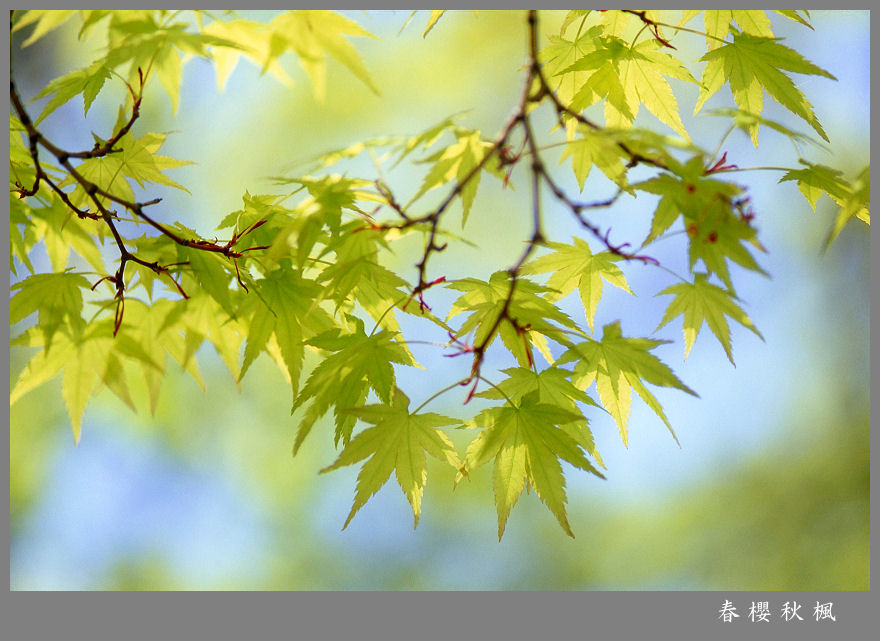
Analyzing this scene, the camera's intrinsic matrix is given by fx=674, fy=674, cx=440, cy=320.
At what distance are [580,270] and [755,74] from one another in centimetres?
45

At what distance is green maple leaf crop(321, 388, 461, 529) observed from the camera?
976 mm

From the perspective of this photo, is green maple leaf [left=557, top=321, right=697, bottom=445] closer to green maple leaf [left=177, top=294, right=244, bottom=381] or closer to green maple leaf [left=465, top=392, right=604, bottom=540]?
green maple leaf [left=465, top=392, right=604, bottom=540]

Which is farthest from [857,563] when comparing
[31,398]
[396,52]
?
[31,398]

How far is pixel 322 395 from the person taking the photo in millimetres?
974

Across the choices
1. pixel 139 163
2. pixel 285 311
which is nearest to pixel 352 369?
pixel 285 311

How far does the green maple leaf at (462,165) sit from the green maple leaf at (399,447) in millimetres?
314

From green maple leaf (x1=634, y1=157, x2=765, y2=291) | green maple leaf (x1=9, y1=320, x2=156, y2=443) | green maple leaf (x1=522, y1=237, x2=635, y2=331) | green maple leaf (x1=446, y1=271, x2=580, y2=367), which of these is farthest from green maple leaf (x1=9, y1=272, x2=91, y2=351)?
green maple leaf (x1=634, y1=157, x2=765, y2=291)

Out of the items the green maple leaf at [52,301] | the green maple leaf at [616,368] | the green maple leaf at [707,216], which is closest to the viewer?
the green maple leaf at [707,216]

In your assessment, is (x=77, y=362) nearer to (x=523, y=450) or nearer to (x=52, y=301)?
(x=52, y=301)

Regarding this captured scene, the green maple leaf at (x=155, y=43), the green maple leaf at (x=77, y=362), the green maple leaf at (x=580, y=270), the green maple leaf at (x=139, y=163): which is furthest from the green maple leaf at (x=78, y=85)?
the green maple leaf at (x=580, y=270)

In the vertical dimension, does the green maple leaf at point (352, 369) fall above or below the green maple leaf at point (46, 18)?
below

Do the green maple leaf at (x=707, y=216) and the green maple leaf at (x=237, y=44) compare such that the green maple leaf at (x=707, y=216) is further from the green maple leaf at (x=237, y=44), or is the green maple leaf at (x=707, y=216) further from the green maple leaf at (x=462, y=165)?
the green maple leaf at (x=237, y=44)

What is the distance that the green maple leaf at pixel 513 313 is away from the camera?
3.31 feet

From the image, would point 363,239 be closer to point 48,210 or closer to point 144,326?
point 144,326
